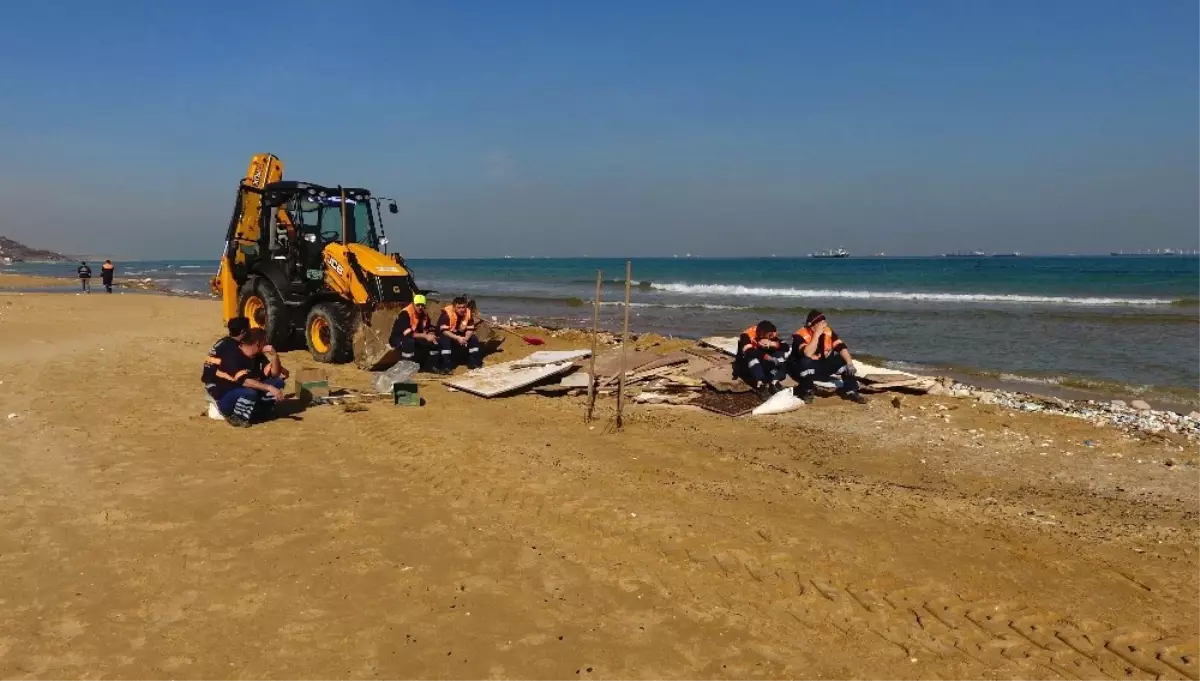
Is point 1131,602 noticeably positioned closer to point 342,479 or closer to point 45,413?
point 342,479

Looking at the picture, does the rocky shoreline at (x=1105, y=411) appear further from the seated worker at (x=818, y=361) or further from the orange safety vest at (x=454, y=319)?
the orange safety vest at (x=454, y=319)

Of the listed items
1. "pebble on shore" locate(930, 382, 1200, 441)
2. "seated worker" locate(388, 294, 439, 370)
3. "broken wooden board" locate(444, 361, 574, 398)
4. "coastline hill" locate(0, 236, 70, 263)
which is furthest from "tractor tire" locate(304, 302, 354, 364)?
"coastline hill" locate(0, 236, 70, 263)

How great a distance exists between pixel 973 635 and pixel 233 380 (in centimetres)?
663

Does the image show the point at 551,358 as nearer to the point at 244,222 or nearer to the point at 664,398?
the point at 664,398

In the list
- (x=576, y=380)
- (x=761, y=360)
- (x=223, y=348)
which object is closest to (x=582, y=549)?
(x=223, y=348)

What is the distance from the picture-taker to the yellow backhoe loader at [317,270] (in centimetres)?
1083

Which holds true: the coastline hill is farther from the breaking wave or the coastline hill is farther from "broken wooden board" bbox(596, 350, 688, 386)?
"broken wooden board" bbox(596, 350, 688, 386)

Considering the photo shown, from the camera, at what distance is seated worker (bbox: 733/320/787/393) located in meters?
9.49

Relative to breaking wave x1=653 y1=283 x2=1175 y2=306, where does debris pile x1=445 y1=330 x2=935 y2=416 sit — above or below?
below

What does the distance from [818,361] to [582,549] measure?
223 inches

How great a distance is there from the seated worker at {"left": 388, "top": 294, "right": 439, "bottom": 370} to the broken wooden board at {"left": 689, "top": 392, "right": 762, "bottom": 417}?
13.1 ft

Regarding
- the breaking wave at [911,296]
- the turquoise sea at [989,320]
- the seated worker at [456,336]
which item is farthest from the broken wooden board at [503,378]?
the breaking wave at [911,296]

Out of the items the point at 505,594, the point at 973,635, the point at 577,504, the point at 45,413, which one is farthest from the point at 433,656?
the point at 45,413

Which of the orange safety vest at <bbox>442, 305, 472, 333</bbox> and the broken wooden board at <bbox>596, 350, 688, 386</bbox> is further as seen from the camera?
the orange safety vest at <bbox>442, 305, 472, 333</bbox>
